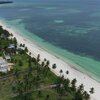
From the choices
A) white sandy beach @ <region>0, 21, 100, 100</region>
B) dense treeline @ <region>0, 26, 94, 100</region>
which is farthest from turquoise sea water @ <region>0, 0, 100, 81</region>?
dense treeline @ <region>0, 26, 94, 100</region>

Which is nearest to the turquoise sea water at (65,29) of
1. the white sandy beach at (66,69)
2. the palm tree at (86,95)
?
the white sandy beach at (66,69)

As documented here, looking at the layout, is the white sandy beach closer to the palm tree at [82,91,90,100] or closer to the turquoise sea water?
the turquoise sea water

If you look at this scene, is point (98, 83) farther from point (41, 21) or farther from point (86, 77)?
point (41, 21)

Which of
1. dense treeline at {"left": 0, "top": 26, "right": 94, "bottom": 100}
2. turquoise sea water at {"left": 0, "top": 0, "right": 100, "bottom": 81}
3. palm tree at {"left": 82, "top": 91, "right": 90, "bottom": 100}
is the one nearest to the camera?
palm tree at {"left": 82, "top": 91, "right": 90, "bottom": 100}

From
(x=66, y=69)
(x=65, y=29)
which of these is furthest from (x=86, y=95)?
(x=65, y=29)

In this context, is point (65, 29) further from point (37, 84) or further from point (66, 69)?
point (37, 84)

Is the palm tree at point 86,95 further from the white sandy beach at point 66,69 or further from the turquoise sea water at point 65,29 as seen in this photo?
the turquoise sea water at point 65,29

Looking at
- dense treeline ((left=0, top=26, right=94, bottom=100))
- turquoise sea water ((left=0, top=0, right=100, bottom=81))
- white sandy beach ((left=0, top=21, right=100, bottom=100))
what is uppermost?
dense treeline ((left=0, top=26, right=94, bottom=100))

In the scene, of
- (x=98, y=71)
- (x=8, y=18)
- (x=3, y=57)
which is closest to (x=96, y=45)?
(x=98, y=71)
